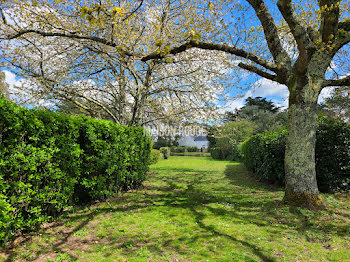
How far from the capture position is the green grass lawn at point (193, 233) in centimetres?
319

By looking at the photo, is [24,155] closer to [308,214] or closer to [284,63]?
[308,214]

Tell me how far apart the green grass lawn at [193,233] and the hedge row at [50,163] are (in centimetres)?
44

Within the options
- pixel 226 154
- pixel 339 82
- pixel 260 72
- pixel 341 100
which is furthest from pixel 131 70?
pixel 226 154

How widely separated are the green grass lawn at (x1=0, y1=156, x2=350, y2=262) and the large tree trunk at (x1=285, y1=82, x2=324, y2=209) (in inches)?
17.2

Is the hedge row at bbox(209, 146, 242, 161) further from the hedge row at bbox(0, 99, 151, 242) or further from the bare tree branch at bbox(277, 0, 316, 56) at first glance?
the hedge row at bbox(0, 99, 151, 242)

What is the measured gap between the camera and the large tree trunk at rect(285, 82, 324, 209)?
521cm

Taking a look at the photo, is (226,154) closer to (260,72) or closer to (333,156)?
(333,156)

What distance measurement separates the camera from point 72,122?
4.66m

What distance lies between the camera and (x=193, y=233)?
402 centimetres

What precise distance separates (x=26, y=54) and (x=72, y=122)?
A: 6823mm

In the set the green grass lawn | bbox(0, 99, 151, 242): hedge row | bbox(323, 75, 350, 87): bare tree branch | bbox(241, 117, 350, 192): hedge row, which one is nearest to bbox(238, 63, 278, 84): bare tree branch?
bbox(323, 75, 350, 87): bare tree branch

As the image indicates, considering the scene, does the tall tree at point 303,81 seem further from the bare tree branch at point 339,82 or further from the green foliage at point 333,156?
the green foliage at point 333,156

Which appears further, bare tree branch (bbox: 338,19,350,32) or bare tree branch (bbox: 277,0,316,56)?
bare tree branch (bbox: 338,19,350,32)

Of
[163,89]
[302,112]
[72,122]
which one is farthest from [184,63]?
[72,122]
